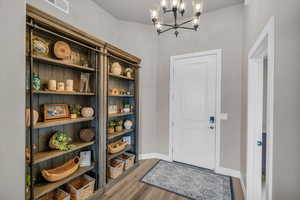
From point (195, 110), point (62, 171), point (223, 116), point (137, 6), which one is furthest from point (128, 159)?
point (137, 6)

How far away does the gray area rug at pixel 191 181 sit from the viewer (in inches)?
76.6

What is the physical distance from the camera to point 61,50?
1604 mm

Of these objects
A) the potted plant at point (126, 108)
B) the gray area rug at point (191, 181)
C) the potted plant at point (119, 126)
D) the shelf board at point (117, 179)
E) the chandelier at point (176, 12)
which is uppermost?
the chandelier at point (176, 12)

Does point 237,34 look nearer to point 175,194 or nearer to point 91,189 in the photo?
point 175,194

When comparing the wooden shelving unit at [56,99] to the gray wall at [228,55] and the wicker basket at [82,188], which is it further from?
the gray wall at [228,55]

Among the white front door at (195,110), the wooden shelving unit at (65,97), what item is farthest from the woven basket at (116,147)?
the white front door at (195,110)

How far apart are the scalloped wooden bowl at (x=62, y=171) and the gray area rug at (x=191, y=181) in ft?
3.72

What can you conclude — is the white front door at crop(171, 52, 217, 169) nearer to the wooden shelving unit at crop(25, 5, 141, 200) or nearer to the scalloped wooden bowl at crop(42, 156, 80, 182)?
the wooden shelving unit at crop(25, 5, 141, 200)

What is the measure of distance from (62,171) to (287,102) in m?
2.20

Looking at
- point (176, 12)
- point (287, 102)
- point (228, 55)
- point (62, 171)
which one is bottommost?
point (62, 171)

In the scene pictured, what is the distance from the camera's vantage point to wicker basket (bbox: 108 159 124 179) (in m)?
2.18
